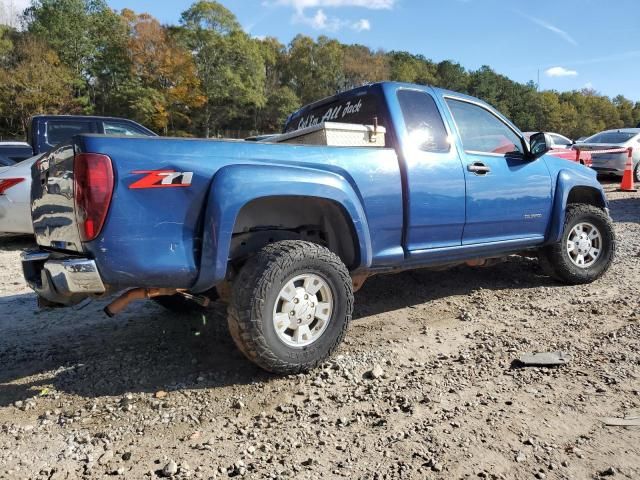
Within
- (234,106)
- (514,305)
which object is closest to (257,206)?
(514,305)

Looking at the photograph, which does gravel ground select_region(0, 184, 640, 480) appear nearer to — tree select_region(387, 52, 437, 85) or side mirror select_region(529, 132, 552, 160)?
side mirror select_region(529, 132, 552, 160)

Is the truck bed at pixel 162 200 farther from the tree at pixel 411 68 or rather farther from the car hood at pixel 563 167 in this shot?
the tree at pixel 411 68

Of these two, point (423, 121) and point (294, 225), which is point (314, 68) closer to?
point (423, 121)

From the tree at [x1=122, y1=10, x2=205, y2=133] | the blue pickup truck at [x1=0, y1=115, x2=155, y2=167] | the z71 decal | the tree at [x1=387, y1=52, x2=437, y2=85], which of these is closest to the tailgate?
the z71 decal

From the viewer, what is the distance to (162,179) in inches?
108

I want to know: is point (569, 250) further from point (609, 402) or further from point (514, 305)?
point (609, 402)

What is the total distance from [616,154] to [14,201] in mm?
14311

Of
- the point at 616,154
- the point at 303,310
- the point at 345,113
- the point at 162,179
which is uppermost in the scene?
the point at 616,154

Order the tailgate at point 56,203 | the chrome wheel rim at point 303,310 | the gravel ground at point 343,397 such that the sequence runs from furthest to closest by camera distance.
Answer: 1. the chrome wheel rim at point 303,310
2. the tailgate at point 56,203
3. the gravel ground at point 343,397

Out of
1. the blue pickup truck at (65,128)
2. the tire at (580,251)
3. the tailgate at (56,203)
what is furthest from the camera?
the blue pickup truck at (65,128)

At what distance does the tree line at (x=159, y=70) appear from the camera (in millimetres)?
42938

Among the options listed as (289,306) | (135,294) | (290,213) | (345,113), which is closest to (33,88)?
(345,113)

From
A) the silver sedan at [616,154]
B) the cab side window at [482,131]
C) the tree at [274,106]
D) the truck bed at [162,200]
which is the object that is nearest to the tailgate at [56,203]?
the truck bed at [162,200]

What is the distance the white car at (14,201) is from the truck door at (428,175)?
17.4ft
